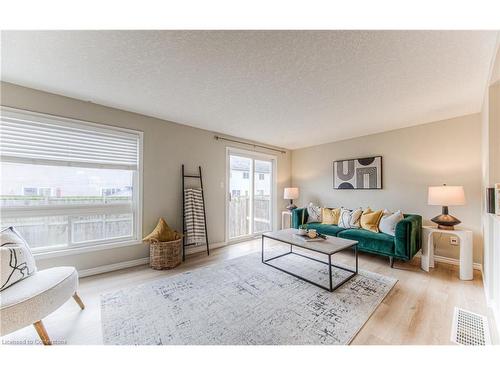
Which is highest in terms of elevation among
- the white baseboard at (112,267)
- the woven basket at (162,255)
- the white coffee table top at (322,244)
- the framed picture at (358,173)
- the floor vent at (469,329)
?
the framed picture at (358,173)

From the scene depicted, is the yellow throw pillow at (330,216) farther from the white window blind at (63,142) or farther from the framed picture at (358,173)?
the white window blind at (63,142)

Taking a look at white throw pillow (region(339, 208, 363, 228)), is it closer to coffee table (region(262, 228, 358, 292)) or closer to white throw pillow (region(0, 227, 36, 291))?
coffee table (region(262, 228, 358, 292))

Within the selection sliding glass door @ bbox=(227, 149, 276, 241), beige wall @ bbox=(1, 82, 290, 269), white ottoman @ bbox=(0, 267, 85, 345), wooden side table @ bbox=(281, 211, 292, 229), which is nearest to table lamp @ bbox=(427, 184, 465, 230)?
wooden side table @ bbox=(281, 211, 292, 229)

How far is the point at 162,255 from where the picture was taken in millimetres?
2744

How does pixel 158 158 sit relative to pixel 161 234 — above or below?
above

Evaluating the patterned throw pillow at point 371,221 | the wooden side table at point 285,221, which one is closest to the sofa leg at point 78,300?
the patterned throw pillow at point 371,221

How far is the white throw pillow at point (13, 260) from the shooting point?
140 centimetres

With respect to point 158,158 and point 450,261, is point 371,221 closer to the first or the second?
point 450,261

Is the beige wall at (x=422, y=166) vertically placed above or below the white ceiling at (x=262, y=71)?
below

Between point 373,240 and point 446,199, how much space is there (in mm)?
1035

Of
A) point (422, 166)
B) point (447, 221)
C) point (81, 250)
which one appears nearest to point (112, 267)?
point (81, 250)

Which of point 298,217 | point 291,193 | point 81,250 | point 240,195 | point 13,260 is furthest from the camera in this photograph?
point 291,193

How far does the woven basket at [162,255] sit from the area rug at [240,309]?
338mm
